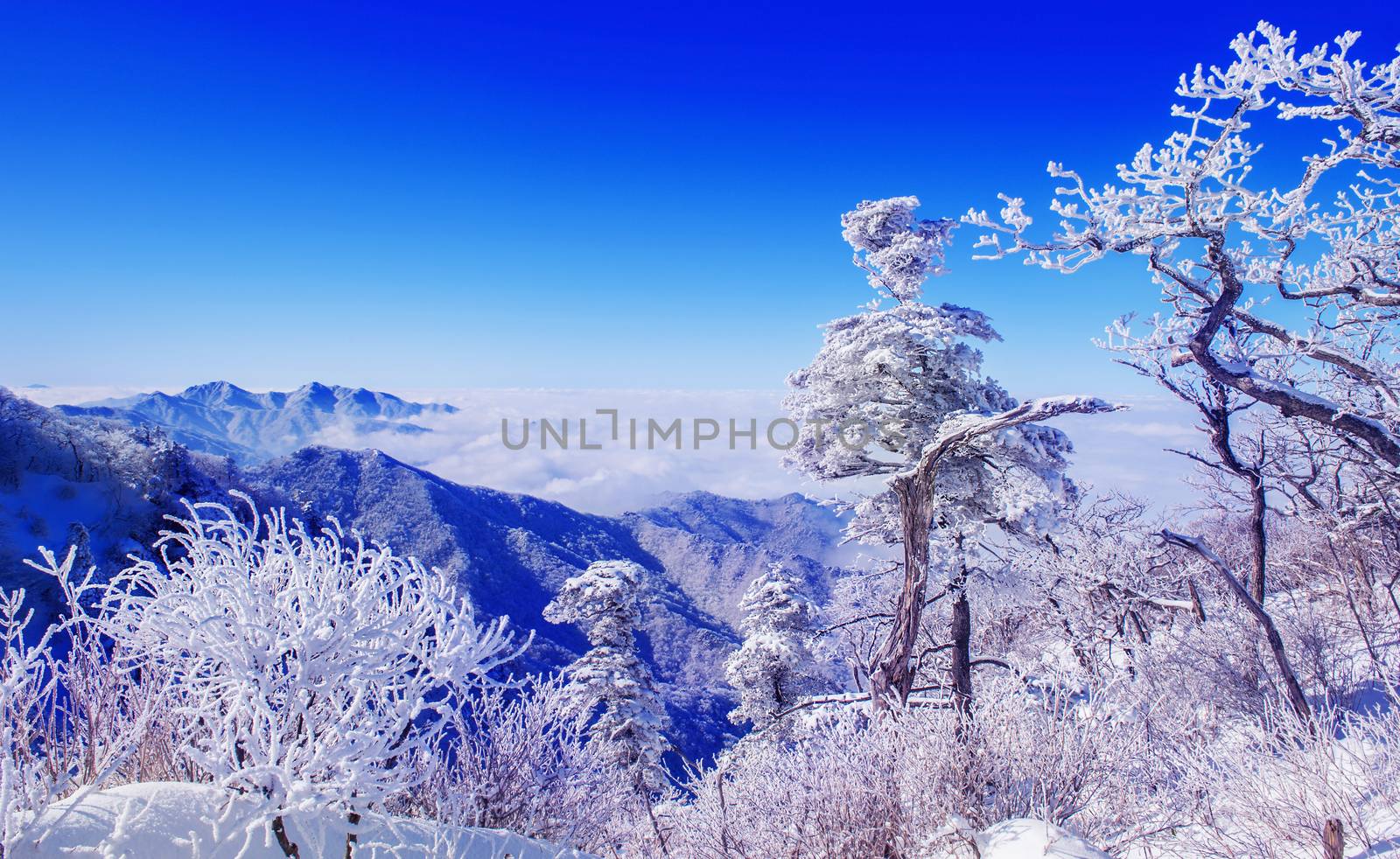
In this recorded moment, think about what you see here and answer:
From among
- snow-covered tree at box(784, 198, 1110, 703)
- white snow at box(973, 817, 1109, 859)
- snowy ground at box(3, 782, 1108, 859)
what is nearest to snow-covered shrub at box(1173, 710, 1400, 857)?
white snow at box(973, 817, 1109, 859)

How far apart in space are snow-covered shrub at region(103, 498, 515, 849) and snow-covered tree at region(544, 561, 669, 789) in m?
12.1

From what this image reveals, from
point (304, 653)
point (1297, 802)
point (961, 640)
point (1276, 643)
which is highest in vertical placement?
point (304, 653)

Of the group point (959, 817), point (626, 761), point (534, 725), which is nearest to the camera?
point (959, 817)

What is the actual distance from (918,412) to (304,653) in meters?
8.53

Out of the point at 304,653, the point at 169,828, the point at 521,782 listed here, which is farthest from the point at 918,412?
the point at 169,828

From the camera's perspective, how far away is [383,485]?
15312 cm

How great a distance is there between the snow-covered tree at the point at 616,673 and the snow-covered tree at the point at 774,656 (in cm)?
292

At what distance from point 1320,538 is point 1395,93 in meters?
18.3

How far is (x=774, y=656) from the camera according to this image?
730 inches

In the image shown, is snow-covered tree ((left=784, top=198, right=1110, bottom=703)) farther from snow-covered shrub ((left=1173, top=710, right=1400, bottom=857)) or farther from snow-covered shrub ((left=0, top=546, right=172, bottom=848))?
snow-covered shrub ((left=0, top=546, right=172, bottom=848))

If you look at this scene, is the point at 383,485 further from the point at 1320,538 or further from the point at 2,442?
the point at 1320,538

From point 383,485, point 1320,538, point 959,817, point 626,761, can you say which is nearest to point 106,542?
point 626,761

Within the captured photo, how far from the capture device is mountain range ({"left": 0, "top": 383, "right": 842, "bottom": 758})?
33125mm

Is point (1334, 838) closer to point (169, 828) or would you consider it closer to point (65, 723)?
point (169, 828)
